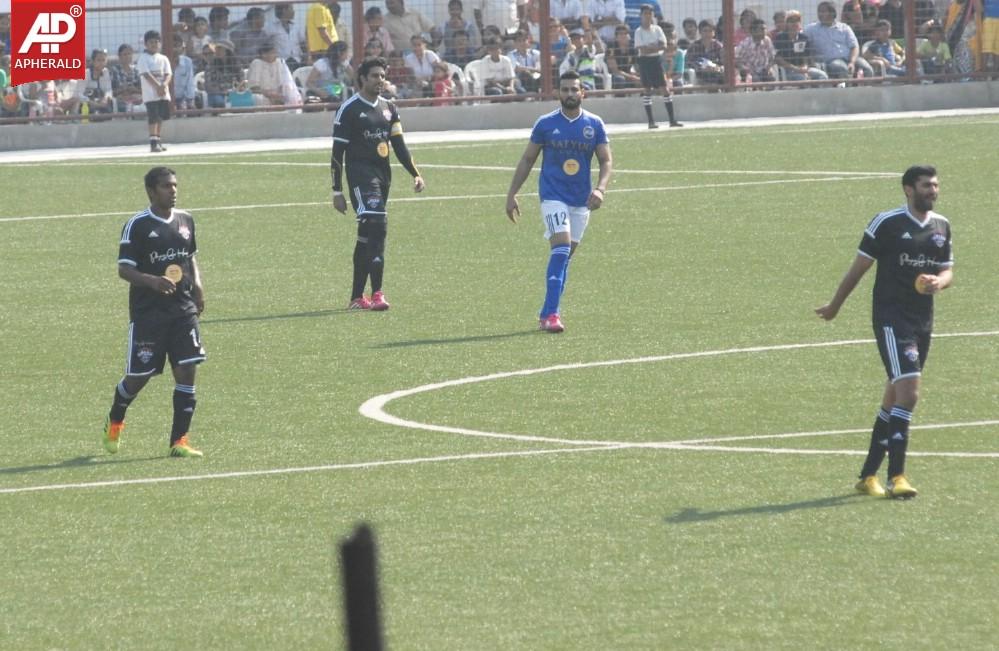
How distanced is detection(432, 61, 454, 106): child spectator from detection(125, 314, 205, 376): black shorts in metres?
28.3

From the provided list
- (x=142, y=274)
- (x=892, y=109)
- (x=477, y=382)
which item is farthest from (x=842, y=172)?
(x=142, y=274)

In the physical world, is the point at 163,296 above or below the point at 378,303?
above

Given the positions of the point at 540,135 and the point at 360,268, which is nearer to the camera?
the point at 540,135

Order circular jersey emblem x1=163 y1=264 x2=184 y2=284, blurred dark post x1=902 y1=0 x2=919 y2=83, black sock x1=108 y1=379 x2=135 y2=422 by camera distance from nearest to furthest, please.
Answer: circular jersey emblem x1=163 y1=264 x2=184 y2=284 < black sock x1=108 y1=379 x2=135 y2=422 < blurred dark post x1=902 y1=0 x2=919 y2=83

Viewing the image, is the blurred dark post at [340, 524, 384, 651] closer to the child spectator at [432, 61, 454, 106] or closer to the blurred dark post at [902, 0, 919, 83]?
the child spectator at [432, 61, 454, 106]

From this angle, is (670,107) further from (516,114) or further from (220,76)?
(220,76)

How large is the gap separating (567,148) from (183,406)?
5.82m

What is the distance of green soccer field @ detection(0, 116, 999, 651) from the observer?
27.3 feet

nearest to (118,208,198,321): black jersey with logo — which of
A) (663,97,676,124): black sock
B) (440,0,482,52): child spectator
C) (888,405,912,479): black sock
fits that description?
(888,405,912,479): black sock

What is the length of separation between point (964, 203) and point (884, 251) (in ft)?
51.7

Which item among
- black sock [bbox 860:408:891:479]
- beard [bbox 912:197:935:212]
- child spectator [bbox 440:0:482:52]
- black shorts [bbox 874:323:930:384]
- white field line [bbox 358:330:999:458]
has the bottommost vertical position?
white field line [bbox 358:330:999:458]

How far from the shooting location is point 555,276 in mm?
16688

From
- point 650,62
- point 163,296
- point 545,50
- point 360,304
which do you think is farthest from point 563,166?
point 545,50

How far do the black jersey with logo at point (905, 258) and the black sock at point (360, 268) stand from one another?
8640 millimetres
